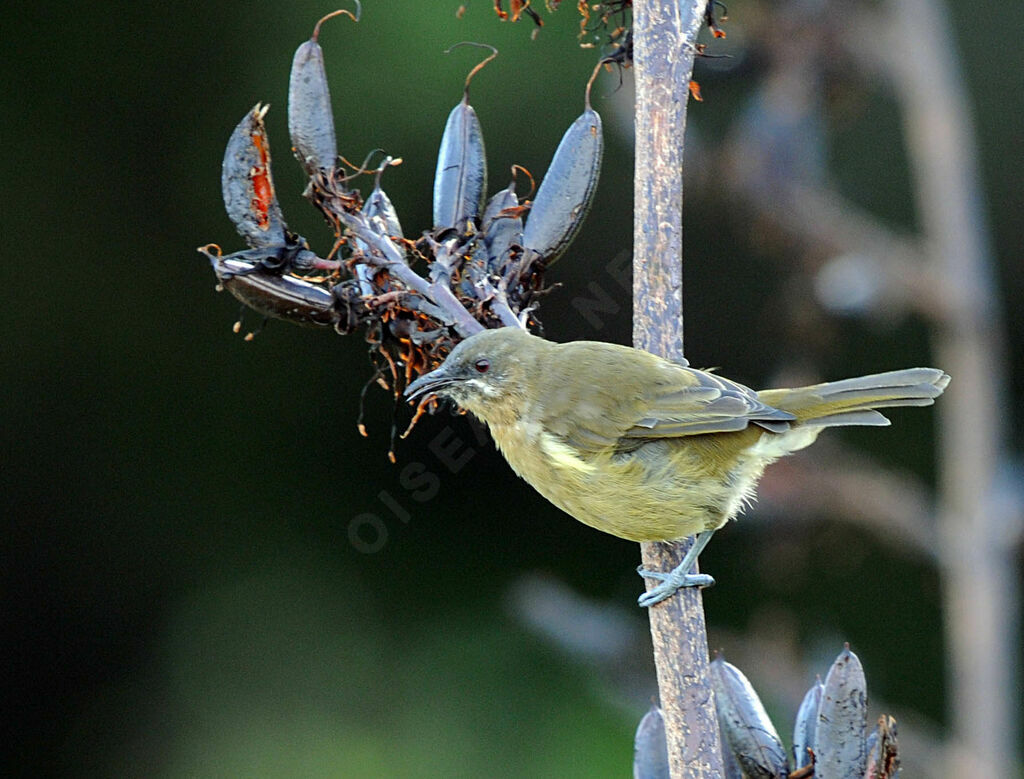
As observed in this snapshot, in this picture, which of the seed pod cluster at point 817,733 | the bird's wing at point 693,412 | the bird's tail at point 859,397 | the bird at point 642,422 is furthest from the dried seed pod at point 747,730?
the bird's tail at point 859,397

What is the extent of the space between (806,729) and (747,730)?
0.09 metres

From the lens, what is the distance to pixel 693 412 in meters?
2.26

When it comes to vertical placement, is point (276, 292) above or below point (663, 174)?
below

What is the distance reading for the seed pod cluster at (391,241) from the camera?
1844 mm

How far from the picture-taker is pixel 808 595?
491cm

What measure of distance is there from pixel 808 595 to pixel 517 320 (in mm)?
3319

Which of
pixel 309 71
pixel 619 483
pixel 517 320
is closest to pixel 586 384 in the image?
pixel 619 483

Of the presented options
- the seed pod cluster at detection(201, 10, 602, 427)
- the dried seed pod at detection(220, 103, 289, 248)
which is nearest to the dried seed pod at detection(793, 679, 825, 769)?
the seed pod cluster at detection(201, 10, 602, 427)

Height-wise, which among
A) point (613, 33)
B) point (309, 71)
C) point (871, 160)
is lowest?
point (309, 71)

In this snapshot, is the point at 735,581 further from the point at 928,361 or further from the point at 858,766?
the point at 858,766

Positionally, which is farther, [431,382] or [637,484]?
[637,484]

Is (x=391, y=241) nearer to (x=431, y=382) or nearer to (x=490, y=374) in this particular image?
(x=431, y=382)

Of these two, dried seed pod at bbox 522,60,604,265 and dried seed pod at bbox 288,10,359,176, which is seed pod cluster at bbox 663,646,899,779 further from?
dried seed pod at bbox 288,10,359,176

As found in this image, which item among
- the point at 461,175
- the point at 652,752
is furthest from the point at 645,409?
the point at 652,752
